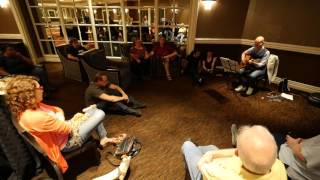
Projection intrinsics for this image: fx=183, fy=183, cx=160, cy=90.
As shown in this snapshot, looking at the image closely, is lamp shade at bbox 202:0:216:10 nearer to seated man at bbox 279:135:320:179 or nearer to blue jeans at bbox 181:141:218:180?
seated man at bbox 279:135:320:179

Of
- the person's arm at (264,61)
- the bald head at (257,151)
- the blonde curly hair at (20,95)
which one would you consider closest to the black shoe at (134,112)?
the blonde curly hair at (20,95)

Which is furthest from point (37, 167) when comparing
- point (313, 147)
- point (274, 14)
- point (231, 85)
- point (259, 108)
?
point (274, 14)

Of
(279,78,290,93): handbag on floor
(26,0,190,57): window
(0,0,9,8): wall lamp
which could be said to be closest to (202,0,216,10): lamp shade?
(26,0,190,57): window

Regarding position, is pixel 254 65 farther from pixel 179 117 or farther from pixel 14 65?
pixel 14 65

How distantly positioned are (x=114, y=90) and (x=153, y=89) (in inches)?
43.8

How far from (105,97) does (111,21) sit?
355 centimetres

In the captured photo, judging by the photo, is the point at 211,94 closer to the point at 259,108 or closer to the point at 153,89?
the point at 259,108

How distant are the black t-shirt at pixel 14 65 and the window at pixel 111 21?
7.00 ft

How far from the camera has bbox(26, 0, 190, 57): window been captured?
486 cm

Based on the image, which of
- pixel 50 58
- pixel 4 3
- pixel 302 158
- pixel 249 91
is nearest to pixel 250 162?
pixel 302 158

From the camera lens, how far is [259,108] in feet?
10.5

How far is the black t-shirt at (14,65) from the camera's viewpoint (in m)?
3.25

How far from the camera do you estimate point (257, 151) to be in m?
0.87

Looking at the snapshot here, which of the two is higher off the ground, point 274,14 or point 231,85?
point 274,14
